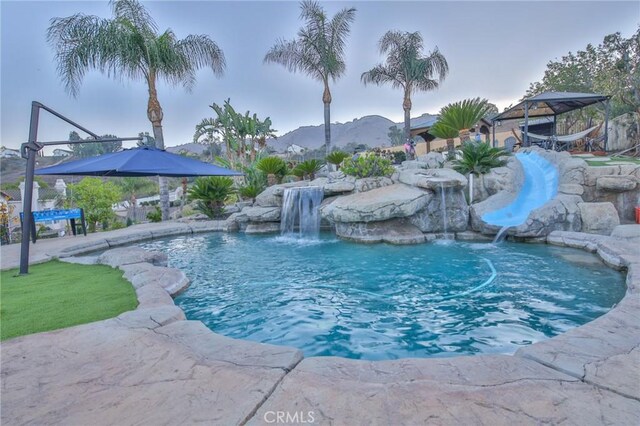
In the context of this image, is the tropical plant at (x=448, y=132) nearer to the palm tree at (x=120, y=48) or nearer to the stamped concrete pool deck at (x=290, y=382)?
the palm tree at (x=120, y=48)

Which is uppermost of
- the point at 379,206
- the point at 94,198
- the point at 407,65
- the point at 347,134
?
the point at 347,134

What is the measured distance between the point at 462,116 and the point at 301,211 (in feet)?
24.7

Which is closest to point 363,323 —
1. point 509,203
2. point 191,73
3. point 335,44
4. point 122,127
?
point 509,203

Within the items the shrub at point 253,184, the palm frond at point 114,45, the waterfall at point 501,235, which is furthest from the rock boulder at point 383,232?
the palm frond at point 114,45

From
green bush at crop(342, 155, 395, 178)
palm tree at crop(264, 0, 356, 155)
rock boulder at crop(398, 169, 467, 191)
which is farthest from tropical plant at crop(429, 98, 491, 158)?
palm tree at crop(264, 0, 356, 155)

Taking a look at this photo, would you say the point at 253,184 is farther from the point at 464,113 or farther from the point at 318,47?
the point at 318,47

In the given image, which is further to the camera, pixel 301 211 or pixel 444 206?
pixel 301 211

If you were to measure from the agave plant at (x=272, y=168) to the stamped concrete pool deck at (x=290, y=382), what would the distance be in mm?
11591

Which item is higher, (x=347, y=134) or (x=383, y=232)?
(x=347, y=134)

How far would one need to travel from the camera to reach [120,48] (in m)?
11.4

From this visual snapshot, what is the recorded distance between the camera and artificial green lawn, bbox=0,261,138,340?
9.78 ft

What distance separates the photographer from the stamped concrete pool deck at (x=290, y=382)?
158 centimetres

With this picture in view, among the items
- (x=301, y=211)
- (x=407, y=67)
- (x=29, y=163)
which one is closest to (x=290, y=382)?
(x=29, y=163)

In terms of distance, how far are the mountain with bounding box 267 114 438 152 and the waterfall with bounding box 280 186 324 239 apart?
54.8m
